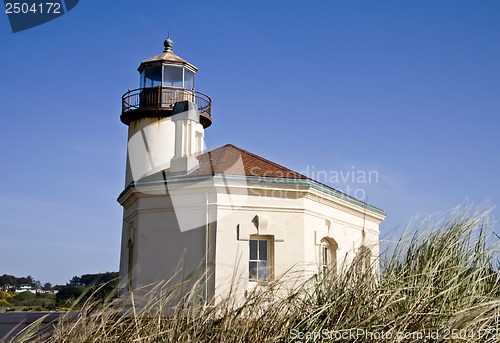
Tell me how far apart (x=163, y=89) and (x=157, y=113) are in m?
0.89

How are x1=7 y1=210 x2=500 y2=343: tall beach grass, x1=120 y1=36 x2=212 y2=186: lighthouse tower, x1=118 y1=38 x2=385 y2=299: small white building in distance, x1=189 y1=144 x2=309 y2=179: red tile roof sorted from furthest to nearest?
x1=120 y1=36 x2=212 y2=186: lighthouse tower < x1=189 y1=144 x2=309 y2=179: red tile roof < x1=118 y1=38 x2=385 y2=299: small white building in distance < x1=7 y1=210 x2=500 y2=343: tall beach grass

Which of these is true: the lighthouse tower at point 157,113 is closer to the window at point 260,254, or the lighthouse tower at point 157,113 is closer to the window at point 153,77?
the window at point 153,77

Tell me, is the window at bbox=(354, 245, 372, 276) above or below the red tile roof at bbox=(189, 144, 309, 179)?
below

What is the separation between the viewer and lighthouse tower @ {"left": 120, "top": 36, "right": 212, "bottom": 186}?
1983 centimetres

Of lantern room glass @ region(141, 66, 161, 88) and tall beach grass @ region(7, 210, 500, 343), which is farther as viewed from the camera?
lantern room glass @ region(141, 66, 161, 88)

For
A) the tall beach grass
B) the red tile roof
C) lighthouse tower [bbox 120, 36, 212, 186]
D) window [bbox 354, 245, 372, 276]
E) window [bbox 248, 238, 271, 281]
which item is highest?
lighthouse tower [bbox 120, 36, 212, 186]

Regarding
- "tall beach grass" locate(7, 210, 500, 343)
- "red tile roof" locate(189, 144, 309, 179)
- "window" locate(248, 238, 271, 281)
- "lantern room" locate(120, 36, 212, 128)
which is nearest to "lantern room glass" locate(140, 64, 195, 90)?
"lantern room" locate(120, 36, 212, 128)

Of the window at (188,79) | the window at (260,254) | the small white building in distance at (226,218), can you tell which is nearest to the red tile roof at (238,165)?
the small white building in distance at (226,218)

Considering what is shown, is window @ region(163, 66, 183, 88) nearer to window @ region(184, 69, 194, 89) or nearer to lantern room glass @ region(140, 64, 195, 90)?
Answer: lantern room glass @ region(140, 64, 195, 90)

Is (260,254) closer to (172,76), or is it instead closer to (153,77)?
(172,76)

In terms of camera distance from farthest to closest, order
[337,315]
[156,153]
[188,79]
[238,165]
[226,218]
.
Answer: [188,79], [156,153], [238,165], [226,218], [337,315]

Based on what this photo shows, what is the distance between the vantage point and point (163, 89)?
20.4 metres

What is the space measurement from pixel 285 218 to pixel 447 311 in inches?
347

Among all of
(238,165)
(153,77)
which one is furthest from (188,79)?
(238,165)
